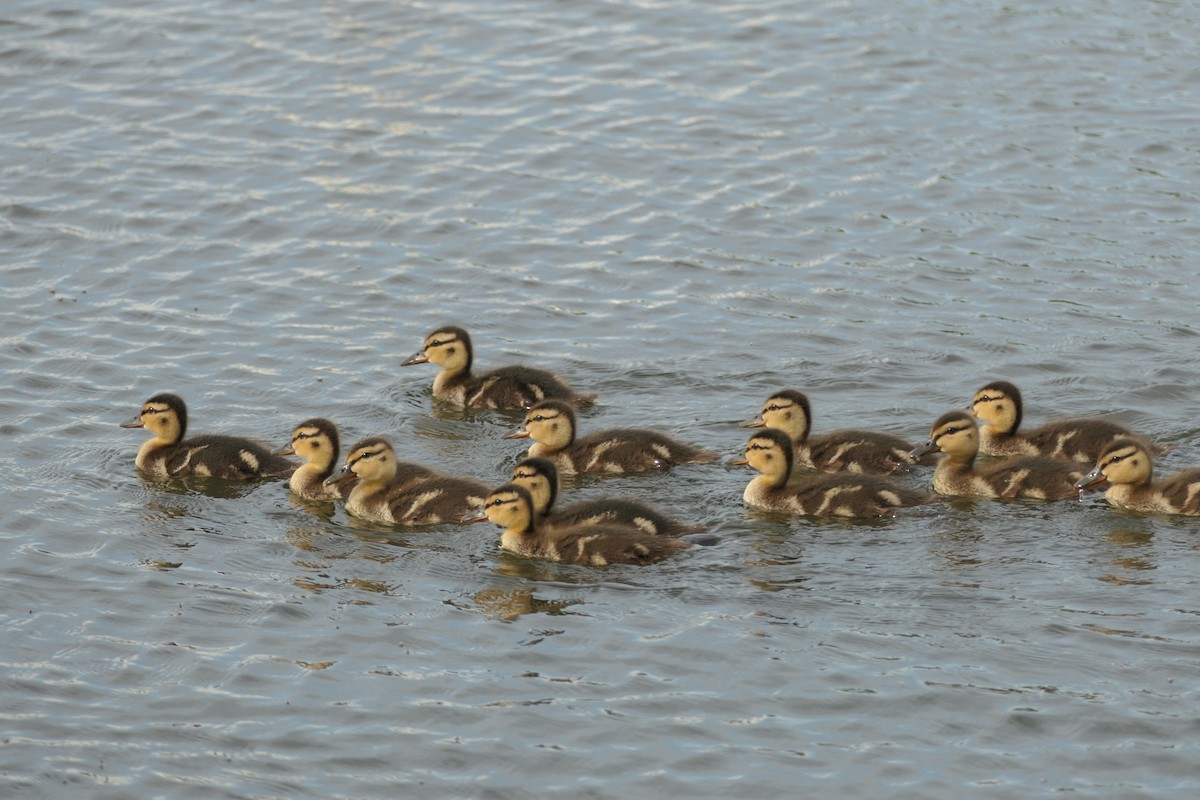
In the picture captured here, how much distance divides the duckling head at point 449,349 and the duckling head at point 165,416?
5.08 ft

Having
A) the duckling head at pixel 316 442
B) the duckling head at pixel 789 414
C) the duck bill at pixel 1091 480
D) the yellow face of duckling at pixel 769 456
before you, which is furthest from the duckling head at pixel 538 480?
the duck bill at pixel 1091 480

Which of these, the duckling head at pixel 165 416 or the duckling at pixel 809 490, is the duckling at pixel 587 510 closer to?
the duckling at pixel 809 490

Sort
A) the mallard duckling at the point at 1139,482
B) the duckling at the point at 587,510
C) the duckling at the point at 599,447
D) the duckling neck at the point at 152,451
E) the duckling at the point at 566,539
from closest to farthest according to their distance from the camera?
the duckling at the point at 566,539
the duckling at the point at 587,510
the mallard duckling at the point at 1139,482
the duckling at the point at 599,447
the duckling neck at the point at 152,451

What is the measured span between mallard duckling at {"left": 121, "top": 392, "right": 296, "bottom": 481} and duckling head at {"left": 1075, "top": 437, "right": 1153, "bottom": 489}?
404 cm

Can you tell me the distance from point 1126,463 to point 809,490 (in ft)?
4.86

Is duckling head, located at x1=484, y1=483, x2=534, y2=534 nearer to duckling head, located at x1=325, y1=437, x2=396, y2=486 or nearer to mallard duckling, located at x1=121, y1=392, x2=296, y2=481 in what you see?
duckling head, located at x1=325, y1=437, x2=396, y2=486

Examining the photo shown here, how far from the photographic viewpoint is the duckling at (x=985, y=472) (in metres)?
9.23

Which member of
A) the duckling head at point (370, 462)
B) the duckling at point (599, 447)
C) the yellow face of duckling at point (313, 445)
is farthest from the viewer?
the duckling at point (599, 447)

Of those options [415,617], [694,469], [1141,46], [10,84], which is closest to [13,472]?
[415,617]

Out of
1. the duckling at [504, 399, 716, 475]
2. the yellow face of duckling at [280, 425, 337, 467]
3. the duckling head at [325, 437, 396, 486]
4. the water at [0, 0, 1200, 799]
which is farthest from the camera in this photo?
the duckling at [504, 399, 716, 475]

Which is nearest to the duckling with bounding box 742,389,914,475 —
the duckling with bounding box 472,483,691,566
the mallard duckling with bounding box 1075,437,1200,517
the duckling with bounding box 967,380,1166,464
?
the duckling with bounding box 967,380,1166,464

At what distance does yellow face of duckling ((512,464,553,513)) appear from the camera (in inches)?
353

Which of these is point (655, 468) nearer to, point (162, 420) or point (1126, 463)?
point (1126, 463)

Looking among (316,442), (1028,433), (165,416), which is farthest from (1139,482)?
(165,416)
